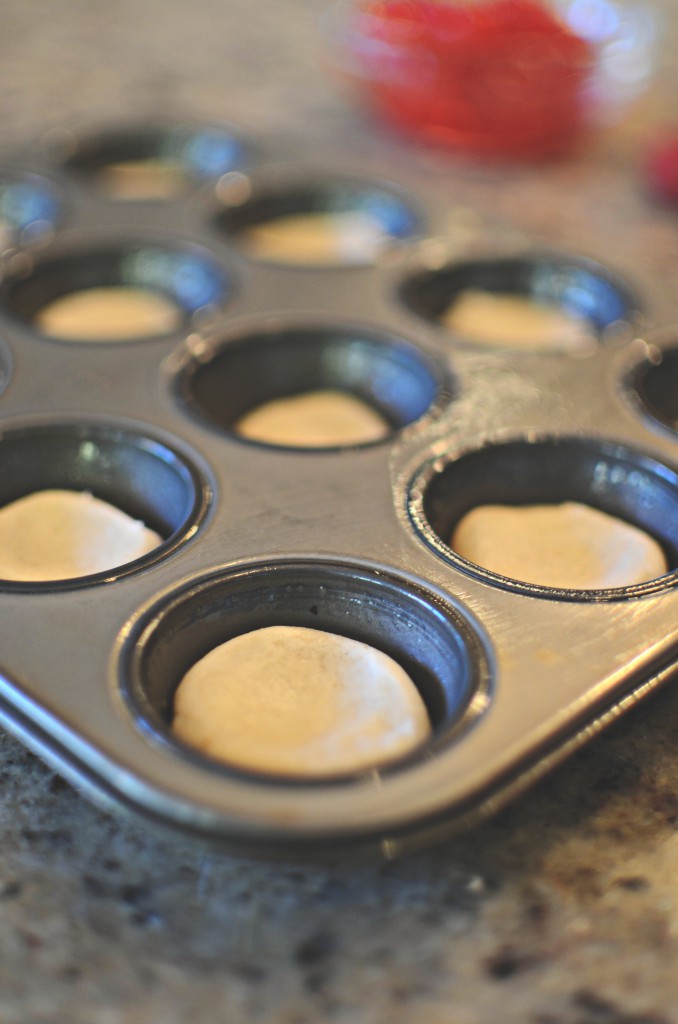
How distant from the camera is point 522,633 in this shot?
3.12ft

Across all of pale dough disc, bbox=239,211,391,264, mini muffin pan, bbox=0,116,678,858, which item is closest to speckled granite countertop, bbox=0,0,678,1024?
mini muffin pan, bbox=0,116,678,858

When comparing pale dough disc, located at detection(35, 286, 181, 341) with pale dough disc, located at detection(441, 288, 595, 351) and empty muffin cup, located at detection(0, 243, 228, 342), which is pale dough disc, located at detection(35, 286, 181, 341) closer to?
empty muffin cup, located at detection(0, 243, 228, 342)

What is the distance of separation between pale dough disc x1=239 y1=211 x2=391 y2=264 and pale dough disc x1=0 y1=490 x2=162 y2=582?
2.60ft

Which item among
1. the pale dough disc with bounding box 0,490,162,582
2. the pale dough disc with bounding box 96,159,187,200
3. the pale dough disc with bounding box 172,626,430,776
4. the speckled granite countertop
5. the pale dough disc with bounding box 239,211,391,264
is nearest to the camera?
the speckled granite countertop

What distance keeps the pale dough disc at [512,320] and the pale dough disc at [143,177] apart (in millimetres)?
706

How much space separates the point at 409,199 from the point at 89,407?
925mm

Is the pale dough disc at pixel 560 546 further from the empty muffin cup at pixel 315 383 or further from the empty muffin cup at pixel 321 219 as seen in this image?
the empty muffin cup at pixel 321 219

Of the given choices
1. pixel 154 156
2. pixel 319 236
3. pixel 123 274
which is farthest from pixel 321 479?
pixel 154 156

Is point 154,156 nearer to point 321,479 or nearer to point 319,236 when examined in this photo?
point 319,236

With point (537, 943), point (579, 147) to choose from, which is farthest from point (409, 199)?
point (537, 943)

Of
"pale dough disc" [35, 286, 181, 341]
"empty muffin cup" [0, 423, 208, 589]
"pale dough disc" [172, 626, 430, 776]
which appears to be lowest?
"pale dough disc" [35, 286, 181, 341]

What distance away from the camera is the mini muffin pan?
2.63ft

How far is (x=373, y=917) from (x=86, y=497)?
64 cm

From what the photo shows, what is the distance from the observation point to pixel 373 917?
2.63 feet
